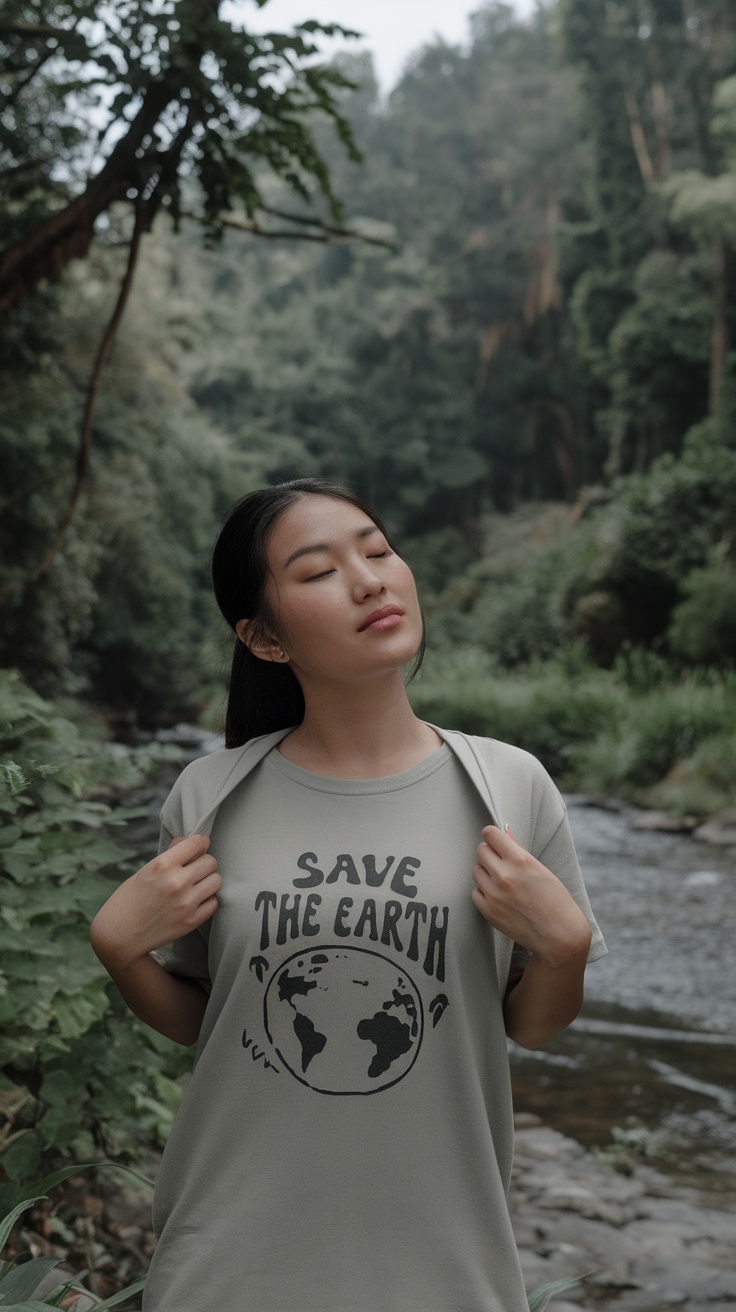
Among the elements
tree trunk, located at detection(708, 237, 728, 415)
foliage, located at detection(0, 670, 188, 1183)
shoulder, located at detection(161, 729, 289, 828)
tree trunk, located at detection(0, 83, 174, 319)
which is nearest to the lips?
shoulder, located at detection(161, 729, 289, 828)

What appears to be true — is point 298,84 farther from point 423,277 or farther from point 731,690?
point 423,277

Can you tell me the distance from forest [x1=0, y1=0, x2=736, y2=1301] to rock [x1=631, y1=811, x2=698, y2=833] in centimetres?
40

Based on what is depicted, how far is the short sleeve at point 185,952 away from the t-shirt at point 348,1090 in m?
0.08

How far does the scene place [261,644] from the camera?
153 centimetres

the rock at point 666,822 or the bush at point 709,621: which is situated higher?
the bush at point 709,621

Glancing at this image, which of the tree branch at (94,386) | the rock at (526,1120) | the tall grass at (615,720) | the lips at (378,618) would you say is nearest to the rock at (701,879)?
the tall grass at (615,720)

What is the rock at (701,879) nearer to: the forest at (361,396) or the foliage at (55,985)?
the forest at (361,396)

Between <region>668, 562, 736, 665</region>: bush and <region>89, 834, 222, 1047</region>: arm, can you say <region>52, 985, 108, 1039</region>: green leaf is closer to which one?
<region>89, 834, 222, 1047</region>: arm

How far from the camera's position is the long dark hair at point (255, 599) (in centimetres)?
150

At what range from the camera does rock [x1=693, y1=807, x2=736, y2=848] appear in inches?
421

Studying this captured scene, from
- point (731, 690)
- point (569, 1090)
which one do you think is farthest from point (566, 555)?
point (569, 1090)

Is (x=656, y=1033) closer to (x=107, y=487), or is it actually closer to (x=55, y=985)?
(x=55, y=985)

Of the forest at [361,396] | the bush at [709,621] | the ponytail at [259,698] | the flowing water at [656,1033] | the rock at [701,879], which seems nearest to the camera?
the ponytail at [259,698]

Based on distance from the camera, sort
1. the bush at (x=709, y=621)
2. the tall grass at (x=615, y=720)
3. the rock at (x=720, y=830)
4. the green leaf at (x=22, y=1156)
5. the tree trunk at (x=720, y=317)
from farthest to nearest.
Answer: the tree trunk at (x=720, y=317), the bush at (x=709, y=621), the tall grass at (x=615, y=720), the rock at (x=720, y=830), the green leaf at (x=22, y=1156)
